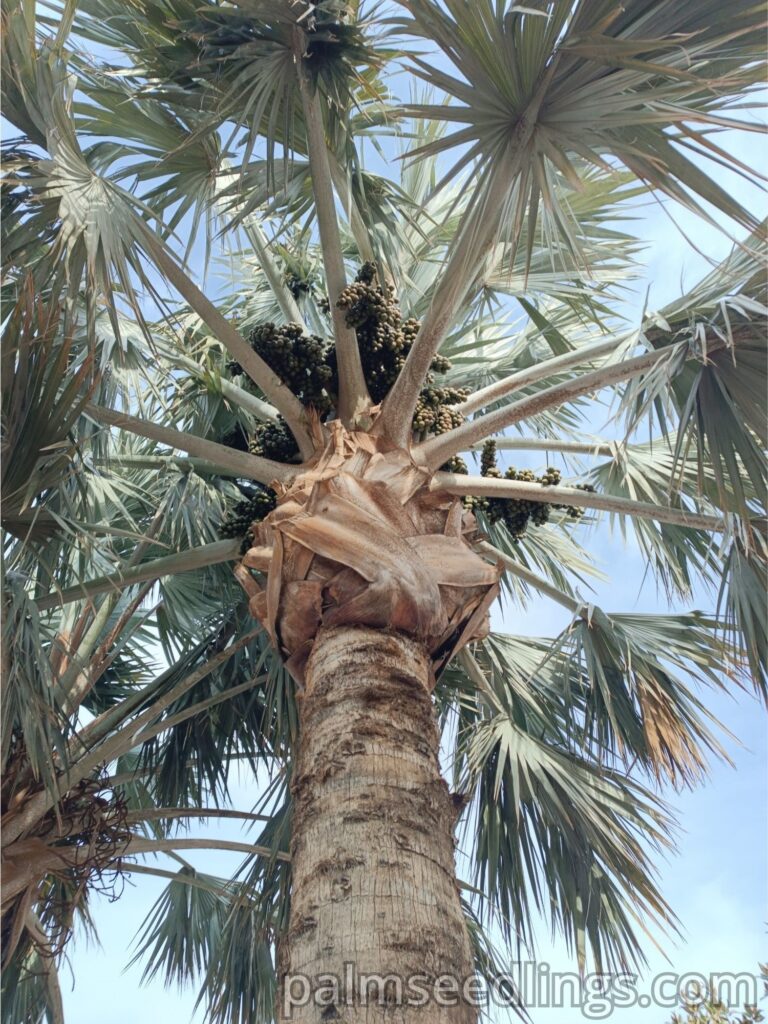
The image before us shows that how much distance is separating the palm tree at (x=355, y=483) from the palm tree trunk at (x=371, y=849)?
0.4 inches

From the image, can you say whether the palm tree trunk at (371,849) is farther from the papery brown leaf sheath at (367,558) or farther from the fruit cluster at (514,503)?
the fruit cluster at (514,503)

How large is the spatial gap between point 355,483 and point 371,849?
1445mm

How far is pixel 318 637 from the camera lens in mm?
3445

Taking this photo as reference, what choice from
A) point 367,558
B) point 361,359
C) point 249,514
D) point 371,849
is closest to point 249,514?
point 249,514

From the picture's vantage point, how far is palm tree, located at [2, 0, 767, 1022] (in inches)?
123

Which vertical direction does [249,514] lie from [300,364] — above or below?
below

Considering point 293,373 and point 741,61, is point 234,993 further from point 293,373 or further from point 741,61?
point 741,61

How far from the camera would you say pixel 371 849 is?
8.57 ft

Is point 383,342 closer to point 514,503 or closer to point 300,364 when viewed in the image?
point 300,364

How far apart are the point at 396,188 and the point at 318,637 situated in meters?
2.83

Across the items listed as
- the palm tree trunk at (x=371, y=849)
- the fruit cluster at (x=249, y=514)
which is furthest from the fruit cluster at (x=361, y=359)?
the palm tree trunk at (x=371, y=849)

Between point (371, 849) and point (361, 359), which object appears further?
point (361, 359)

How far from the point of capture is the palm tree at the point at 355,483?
3113mm

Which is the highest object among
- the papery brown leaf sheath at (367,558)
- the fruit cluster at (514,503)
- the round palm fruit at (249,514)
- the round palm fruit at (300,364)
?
the round palm fruit at (300,364)
